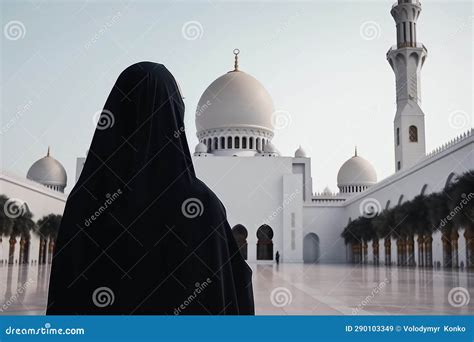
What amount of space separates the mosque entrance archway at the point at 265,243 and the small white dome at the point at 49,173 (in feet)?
38.2

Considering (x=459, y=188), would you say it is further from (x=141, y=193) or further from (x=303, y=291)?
(x=141, y=193)

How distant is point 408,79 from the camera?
19.9m

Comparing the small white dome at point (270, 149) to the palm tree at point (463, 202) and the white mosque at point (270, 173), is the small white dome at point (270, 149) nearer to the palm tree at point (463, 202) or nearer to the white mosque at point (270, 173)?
the white mosque at point (270, 173)

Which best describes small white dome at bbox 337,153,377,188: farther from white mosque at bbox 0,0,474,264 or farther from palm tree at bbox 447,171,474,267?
palm tree at bbox 447,171,474,267

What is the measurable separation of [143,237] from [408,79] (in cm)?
2013

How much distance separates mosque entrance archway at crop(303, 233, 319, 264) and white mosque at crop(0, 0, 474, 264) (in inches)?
1.8

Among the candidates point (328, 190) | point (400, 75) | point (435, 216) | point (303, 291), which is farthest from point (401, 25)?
point (303, 291)

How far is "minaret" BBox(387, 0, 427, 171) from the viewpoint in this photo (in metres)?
19.7

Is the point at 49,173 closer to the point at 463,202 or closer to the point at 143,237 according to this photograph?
the point at 463,202

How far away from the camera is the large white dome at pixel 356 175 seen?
3020 cm

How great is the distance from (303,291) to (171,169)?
15.6ft

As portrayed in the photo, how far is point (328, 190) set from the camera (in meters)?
33.2

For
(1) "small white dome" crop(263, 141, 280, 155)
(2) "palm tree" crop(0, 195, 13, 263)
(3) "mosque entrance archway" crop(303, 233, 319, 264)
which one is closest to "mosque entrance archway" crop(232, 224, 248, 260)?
(3) "mosque entrance archway" crop(303, 233, 319, 264)
